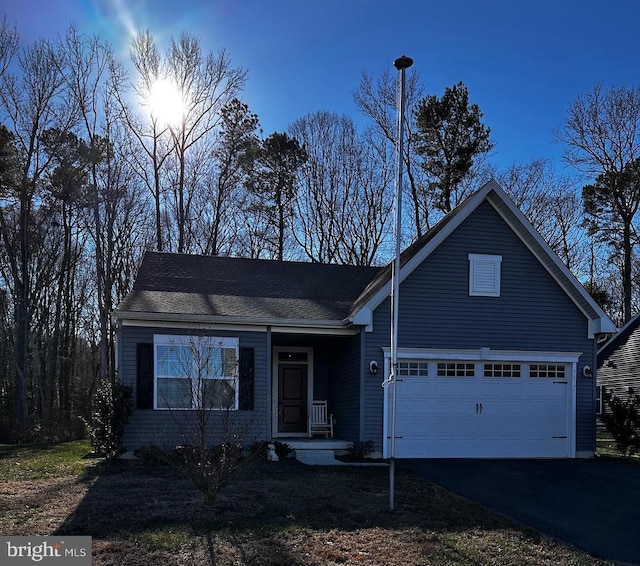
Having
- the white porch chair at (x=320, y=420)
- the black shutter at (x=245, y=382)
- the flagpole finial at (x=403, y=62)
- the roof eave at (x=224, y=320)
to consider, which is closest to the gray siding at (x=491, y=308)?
the roof eave at (x=224, y=320)

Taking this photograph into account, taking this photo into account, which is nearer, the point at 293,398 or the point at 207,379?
the point at 207,379

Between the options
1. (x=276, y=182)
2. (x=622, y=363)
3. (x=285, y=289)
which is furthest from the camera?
(x=276, y=182)

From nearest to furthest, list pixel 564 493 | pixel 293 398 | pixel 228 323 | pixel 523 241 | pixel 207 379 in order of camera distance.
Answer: pixel 564 493, pixel 207 379, pixel 228 323, pixel 523 241, pixel 293 398

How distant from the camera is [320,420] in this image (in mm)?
15281

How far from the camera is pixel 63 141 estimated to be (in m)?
23.5

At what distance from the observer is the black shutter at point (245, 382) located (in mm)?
13094

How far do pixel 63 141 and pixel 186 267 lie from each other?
35.5 ft

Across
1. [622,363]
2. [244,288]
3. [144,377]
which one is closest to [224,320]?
[144,377]

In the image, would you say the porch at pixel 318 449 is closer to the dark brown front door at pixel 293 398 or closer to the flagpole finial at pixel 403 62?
the dark brown front door at pixel 293 398

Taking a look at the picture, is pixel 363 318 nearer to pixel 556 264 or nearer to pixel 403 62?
pixel 556 264

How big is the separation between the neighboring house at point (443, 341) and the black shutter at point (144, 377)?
27 mm

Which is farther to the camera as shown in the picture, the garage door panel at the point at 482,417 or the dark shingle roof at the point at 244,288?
the garage door panel at the point at 482,417

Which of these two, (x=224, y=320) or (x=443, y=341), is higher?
(x=224, y=320)

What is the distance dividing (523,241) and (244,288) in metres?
6.49
